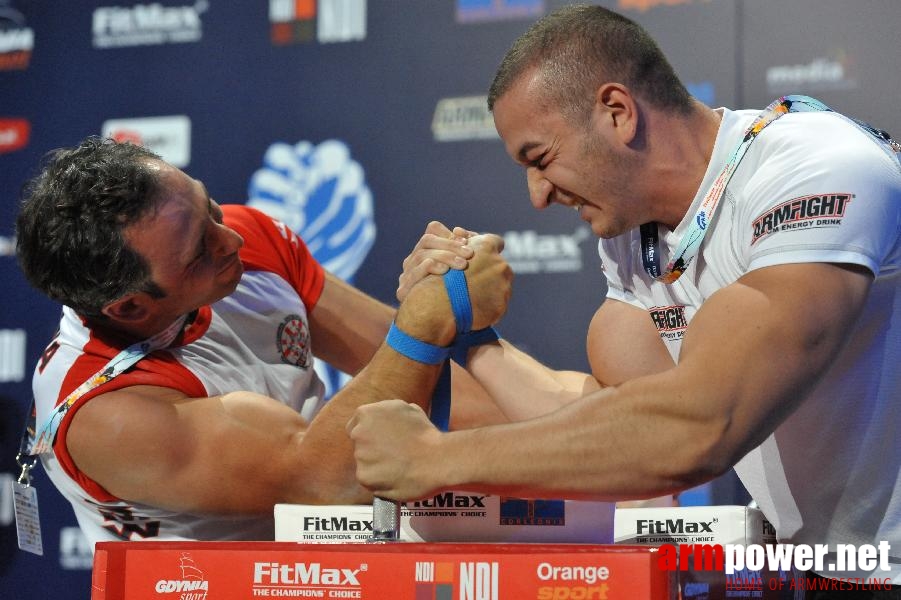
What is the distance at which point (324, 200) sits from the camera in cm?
310

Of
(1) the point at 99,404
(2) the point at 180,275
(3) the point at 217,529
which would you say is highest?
(2) the point at 180,275

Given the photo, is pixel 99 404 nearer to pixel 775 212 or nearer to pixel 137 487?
pixel 137 487

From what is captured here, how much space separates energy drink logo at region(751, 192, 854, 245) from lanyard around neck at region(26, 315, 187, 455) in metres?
1.02

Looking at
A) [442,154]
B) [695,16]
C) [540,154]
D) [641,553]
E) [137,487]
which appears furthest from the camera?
[442,154]

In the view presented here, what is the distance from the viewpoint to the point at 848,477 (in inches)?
44.7

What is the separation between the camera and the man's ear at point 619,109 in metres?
1.26

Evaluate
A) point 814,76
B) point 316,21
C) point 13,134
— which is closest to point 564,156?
point 814,76

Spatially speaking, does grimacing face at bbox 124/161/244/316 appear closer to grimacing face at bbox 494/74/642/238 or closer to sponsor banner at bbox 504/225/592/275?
grimacing face at bbox 494/74/642/238

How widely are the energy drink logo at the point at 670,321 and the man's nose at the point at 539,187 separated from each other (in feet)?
0.74

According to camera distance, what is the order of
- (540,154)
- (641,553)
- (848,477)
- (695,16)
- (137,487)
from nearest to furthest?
1. (641,553)
2. (848,477)
3. (540,154)
4. (137,487)
5. (695,16)

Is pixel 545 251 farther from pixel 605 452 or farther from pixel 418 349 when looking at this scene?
pixel 605 452

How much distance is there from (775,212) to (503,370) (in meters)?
0.59

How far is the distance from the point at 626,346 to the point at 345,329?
0.73 metres

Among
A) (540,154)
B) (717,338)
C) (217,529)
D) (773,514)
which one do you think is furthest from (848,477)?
(217,529)
